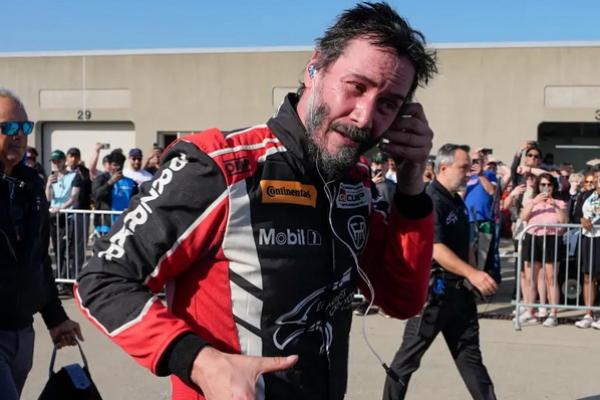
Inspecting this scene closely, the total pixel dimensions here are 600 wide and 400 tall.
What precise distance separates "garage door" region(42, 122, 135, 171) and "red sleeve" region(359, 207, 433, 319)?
827 inches

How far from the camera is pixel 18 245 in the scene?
2951mm

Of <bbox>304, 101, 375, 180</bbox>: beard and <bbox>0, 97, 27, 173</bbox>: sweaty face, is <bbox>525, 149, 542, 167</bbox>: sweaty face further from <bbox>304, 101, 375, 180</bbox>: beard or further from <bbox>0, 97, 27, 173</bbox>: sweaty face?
<bbox>304, 101, 375, 180</bbox>: beard

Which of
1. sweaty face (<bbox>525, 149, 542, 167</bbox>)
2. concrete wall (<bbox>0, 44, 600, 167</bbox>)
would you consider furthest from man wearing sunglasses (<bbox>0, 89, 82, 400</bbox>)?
concrete wall (<bbox>0, 44, 600, 167</bbox>)

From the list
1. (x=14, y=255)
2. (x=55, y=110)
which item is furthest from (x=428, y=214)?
(x=55, y=110)

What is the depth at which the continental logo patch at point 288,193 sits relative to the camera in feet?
5.45

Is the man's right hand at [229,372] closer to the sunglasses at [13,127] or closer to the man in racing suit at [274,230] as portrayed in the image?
the man in racing suit at [274,230]

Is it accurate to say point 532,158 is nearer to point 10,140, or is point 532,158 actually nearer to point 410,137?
point 10,140

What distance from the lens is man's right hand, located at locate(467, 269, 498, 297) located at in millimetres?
4051

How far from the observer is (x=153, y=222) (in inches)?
60.6

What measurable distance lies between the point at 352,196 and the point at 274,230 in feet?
1.11

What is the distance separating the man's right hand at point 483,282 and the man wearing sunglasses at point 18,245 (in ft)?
8.13

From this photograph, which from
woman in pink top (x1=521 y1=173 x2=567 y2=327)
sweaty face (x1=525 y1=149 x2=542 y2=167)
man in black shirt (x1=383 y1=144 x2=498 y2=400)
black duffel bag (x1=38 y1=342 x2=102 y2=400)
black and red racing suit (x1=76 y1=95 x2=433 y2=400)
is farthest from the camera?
sweaty face (x1=525 y1=149 x2=542 y2=167)

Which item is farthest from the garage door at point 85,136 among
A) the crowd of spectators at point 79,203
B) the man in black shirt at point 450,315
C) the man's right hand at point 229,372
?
the man's right hand at point 229,372

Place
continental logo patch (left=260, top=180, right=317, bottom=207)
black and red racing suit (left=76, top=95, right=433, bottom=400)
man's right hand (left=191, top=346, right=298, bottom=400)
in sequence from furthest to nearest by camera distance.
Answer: continental logo patch (left=260, top=180, right=317, bottom=207)
black and red racing suit (left=76, top=95, right=433, bottom=400)
man's right hand (left=191, top=346, right=298, bottom=400)
